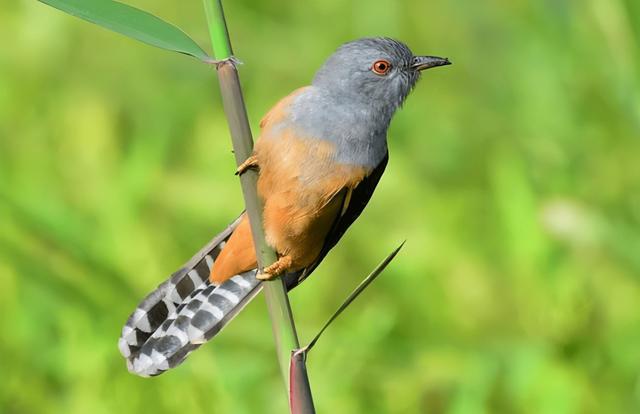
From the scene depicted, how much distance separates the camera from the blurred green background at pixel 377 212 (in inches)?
140

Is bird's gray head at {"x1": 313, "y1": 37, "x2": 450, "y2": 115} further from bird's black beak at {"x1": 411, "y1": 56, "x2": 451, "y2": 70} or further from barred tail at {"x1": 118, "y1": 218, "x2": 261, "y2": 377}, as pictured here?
barred tail at {"x1": 118, "y1": 218, "x2": 261, "y2": 377}

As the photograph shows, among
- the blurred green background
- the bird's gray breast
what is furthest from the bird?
the blurred green background

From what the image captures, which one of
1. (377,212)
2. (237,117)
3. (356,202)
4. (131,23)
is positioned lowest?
(377,212)

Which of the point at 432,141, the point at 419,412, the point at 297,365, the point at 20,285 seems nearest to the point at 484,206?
the point at 432,141

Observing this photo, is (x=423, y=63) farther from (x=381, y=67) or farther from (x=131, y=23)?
(x=131, y=23)

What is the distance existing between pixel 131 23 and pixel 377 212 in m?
2.58

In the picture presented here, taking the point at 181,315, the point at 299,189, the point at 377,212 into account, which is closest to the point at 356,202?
the point at 299,189

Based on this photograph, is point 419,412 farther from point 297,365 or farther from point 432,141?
point 297,365

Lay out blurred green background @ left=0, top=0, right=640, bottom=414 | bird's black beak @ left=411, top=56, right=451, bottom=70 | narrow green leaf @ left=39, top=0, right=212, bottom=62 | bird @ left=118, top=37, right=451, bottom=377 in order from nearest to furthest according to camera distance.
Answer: narrow green leaf @ left=39, top=0, right=212, bottom=62 < bird @ left=118, top=37, right=451, bottom=377 < bird's black beak @ left=411, top=56, right=451, bottom=70 < blurred green background @ left=0, top=0, right=640, bottom=414

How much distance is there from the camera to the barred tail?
8.86 feet

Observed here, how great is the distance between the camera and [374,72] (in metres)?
2.71

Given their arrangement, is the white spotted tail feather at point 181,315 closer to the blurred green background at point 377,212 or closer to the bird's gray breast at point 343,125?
the bird's gray breast at point 343,125

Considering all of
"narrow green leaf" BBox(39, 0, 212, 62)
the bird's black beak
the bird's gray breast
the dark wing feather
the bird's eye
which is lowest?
the dark wing feather

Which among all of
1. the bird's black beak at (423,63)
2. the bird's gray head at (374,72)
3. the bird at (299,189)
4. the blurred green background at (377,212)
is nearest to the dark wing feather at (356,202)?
the bird at (299,189)
